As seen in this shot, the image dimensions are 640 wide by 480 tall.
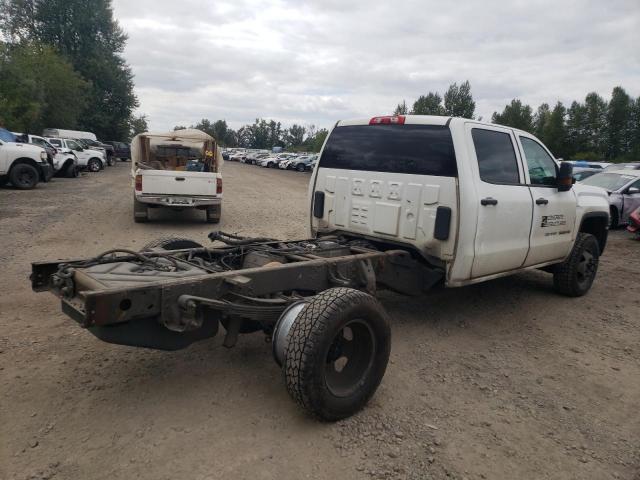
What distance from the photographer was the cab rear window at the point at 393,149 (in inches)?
179

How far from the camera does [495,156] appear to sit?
4.86 metres

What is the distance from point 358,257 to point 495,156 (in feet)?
5.93

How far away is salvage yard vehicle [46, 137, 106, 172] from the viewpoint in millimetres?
23125

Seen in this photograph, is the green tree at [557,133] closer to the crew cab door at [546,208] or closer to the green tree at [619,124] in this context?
the green tree at [619,124]

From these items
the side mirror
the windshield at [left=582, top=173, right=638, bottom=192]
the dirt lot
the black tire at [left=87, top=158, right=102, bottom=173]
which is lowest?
the dirt lot

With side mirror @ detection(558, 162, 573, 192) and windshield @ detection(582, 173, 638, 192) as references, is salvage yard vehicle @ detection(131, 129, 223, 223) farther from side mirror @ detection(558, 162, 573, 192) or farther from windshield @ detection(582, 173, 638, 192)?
windshield @ detection(582, 173, 638, 192)

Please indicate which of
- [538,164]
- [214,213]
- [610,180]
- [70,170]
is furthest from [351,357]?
[70,170]

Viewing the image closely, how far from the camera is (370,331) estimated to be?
337 cm

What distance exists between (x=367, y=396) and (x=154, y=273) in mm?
1676

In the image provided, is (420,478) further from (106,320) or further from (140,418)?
(106,320)

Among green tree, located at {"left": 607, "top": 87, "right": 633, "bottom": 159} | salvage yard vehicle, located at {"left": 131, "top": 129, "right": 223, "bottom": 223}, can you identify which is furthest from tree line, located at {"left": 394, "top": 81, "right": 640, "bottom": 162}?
salvage yard vehicle, located at {"left": 131, "top": 129, "right": 223, "bottom": 223}

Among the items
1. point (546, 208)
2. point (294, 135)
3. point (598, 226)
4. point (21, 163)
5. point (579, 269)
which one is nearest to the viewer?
point (546, 208)

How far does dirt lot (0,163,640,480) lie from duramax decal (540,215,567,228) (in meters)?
1.03

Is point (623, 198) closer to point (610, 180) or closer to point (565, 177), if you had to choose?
point (610, 180)
